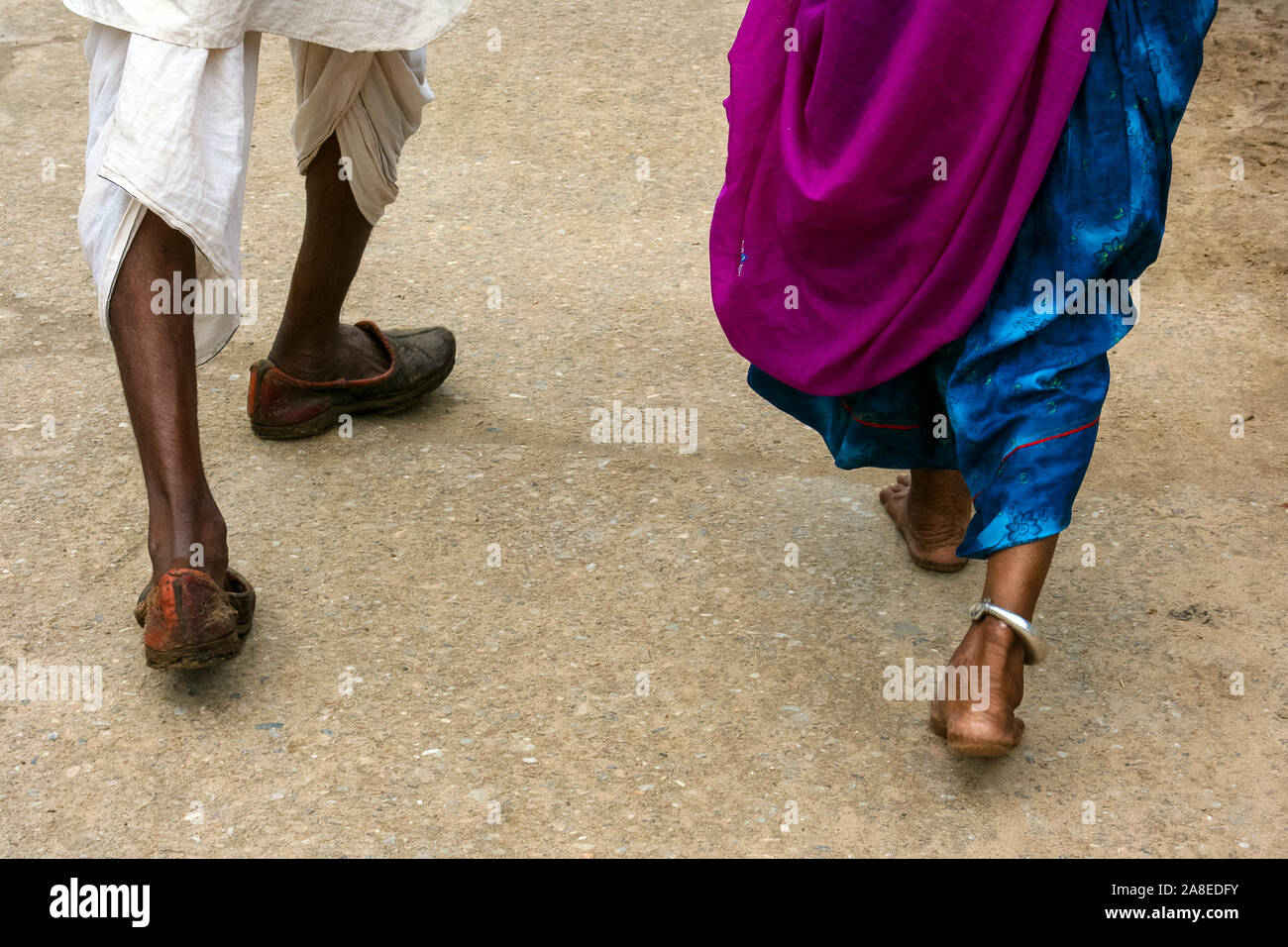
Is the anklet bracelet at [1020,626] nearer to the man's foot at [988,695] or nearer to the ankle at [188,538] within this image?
the man's foot at [988,695]

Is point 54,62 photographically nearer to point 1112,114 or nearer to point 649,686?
point 649,686

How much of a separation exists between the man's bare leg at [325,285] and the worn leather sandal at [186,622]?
0.93 m

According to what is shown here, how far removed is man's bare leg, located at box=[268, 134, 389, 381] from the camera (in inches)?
115

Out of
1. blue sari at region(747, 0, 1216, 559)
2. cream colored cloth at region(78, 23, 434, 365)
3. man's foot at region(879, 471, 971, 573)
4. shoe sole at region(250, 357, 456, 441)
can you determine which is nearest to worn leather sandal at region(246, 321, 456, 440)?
shoe sole at region(250, 357, 456, 441)

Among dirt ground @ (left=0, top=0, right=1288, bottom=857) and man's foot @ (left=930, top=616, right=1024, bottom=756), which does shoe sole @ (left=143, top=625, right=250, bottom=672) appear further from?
man's foot @ (left=930, top=616, right=1024, bottom=756)

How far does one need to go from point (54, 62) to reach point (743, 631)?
4.04 meters

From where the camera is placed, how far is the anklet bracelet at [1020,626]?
211cm

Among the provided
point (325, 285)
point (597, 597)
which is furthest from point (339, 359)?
point (597, 597)

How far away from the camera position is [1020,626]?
82.9 inches

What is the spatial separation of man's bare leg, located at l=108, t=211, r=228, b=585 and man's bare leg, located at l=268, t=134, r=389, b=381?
26.0 inches

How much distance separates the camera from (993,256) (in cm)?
212

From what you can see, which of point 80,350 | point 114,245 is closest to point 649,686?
point 114,245

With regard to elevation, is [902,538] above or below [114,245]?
below

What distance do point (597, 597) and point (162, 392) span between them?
2.87 feet
